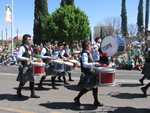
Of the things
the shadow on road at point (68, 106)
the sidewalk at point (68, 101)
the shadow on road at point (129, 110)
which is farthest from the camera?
the shadow on road at point (68, 106)

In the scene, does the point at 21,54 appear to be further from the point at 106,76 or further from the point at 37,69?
the point at 106,76

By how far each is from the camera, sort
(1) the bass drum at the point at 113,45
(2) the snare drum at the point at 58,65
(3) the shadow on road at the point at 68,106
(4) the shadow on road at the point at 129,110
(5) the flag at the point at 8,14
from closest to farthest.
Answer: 1. (1) the bass drum at the point at 113,45
2. (4) the shadow on road at the point at 129,110
3. (3) the shadow on road at the point at 68,106
4. (2) the snare drum at the point at 58,65
5. (5) the flag at the point at 8,14

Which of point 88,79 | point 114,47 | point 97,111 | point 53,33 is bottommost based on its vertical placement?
point 97,111

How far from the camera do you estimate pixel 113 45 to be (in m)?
11.3

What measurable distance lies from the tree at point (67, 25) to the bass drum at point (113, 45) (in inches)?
1181

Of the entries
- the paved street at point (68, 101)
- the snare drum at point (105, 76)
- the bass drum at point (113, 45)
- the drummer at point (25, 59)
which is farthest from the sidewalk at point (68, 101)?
the bass drum at point (113, 45)

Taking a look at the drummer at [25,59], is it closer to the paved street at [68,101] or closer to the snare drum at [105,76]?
the paved street at [68,101]

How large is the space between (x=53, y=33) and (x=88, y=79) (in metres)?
30.5

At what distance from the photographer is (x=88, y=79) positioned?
38.3 feet

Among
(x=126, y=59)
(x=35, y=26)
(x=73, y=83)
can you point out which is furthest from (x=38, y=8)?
(x=73, y=83)

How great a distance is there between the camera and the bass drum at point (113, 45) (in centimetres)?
1121

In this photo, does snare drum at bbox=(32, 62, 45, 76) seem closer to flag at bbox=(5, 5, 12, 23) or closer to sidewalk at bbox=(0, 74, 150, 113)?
sidewalk at bbox=(0, 74, 150, 113)

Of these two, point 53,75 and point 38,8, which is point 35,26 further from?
point 53,75

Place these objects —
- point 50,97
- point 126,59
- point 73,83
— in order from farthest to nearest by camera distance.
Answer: point 126,59
point 73,83
point 50,97
